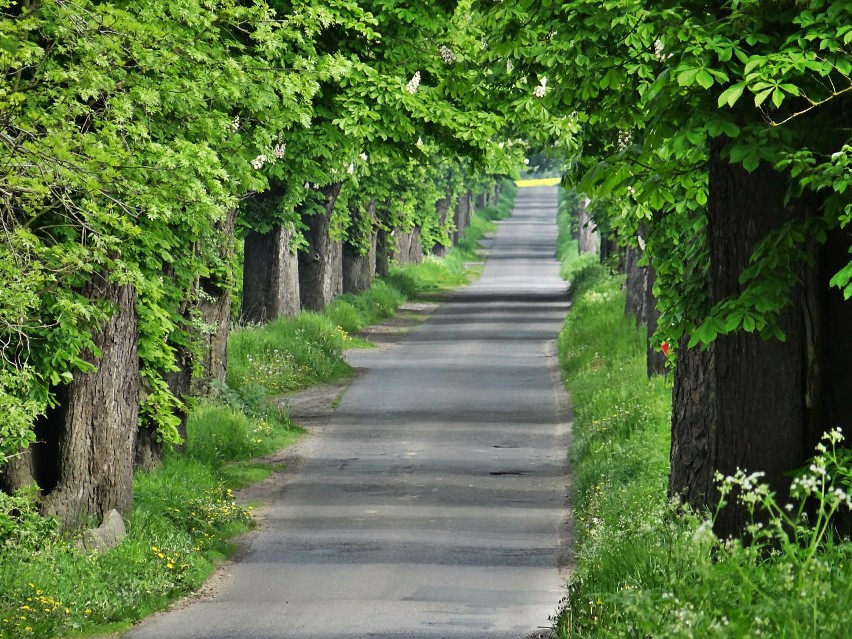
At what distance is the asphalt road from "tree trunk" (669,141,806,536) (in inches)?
96.3

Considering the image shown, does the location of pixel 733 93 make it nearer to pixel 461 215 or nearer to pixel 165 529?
pixel 165 529

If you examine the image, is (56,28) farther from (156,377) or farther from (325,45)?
(325,45)

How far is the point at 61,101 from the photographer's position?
12.1 metres

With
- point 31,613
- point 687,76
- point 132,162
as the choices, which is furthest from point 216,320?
point 687,76

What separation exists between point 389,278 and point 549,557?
38.1 metres

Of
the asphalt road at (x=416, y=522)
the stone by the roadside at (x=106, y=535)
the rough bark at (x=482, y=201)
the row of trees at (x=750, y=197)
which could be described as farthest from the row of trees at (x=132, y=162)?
the rough bark at (x=482, y=201)

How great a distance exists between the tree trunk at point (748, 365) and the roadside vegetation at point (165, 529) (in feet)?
16.3

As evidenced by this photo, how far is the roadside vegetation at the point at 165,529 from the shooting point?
11.4 metres

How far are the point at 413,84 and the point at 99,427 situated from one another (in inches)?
293

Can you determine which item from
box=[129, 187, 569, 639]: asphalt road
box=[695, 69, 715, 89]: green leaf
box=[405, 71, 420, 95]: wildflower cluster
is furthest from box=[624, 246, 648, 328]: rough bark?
box=[695, 69, 715, 89]: green leaf

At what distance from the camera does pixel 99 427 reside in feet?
45.5

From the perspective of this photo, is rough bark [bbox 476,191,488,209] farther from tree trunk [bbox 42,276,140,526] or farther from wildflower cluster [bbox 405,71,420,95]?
tree trunk [bbox 42,276,140,526]

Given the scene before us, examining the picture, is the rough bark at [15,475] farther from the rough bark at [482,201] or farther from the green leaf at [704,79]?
the rough bark at [482,201]

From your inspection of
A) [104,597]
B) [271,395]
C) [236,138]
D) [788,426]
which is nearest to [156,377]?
[236,138]
